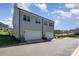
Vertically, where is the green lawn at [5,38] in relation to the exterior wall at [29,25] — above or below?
below

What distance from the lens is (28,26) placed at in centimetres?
2700

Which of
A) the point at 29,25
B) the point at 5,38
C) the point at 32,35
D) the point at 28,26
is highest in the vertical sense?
the point at 29,25

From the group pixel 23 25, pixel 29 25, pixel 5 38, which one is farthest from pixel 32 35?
pixel 5 38

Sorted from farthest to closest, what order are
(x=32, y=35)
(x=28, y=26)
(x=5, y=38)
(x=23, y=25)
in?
(x=28, y=26) < (x=23, y=25) < (x=32, y=35) < (x=5, y=38)

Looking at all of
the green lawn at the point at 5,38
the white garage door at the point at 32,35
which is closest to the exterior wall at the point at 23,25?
the white garage door at the point at 32,35

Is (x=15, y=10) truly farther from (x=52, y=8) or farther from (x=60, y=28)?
(x=60, y=28)

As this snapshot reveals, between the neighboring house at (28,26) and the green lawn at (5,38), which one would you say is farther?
the neighboring house at (28,26)

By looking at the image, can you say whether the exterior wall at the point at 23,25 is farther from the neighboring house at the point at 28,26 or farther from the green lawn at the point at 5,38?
the green lawn at the point at 5,38

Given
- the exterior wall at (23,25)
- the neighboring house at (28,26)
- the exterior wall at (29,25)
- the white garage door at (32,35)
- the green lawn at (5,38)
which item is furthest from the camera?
the exterior wall at (29,25)

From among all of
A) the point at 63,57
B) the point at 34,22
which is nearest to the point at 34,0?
the point at 63,57

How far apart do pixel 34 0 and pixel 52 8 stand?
7.27ft

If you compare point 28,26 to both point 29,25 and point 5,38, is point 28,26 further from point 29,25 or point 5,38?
point 5,38

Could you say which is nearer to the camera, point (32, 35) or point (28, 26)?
point (32, 35)

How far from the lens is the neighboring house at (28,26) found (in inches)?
960
